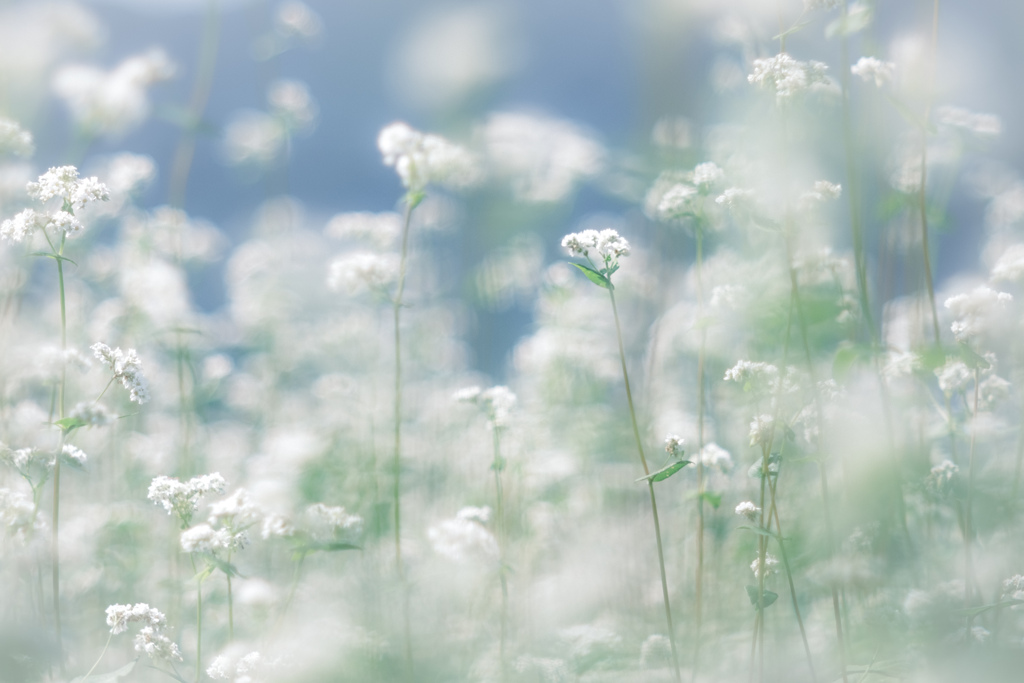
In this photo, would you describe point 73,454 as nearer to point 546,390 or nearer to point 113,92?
point 113,92

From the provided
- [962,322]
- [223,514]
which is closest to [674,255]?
[962,322]

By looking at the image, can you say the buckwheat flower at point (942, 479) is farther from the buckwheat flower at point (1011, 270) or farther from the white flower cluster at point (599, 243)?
the white flower cluster at point (599, 243)

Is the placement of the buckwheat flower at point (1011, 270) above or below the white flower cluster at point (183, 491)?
above

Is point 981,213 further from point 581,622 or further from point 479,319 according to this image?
point 581,622

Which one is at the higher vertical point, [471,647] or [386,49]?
[386,49]

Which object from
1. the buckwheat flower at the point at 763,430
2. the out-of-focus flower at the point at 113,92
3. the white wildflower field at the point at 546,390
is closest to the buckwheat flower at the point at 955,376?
the white wildflower field at the point at 546,390

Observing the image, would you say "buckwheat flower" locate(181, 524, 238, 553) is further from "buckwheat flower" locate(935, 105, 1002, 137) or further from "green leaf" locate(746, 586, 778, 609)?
"buckwheat flower" locate(935, 105, 1002, 137)
